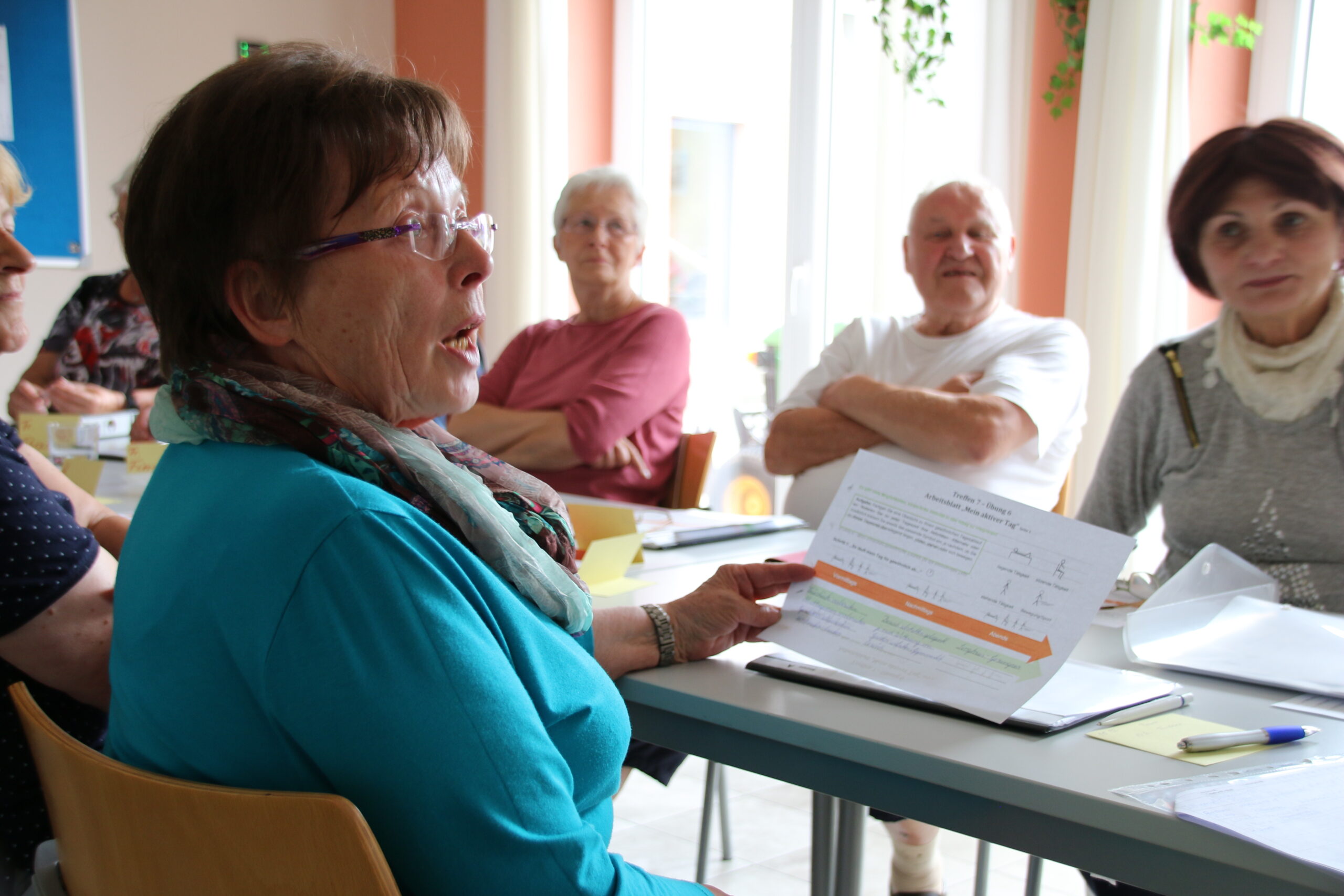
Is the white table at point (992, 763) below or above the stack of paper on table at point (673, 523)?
above

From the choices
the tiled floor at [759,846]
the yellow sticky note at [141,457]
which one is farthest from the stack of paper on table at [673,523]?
the yellow sticky note at [141,457]

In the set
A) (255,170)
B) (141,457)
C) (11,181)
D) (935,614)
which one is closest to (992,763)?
(935,614)

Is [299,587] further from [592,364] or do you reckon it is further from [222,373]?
[592,364]

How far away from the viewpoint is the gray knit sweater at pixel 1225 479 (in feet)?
5.21

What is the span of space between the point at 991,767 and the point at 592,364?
2.04 meters

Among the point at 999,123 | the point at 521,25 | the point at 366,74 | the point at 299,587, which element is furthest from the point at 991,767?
the point at 521,25

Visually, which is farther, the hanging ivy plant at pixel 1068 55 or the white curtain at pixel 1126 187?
the hanging ivy plant at pixel 1068 55

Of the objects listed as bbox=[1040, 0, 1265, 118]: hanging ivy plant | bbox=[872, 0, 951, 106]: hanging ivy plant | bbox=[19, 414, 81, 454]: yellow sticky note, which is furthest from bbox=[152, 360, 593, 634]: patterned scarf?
bbox=[872, 0, 951, 106]: hanging ivy plant

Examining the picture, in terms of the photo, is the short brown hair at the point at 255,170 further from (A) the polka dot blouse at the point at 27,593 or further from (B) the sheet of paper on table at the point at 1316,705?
(B) the sheet of paper on table at the point at 1316,705

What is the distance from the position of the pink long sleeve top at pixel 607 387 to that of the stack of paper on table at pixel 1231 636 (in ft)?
4.99

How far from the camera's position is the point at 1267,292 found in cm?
166

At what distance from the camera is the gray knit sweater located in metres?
1.59

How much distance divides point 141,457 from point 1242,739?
2.18 meters

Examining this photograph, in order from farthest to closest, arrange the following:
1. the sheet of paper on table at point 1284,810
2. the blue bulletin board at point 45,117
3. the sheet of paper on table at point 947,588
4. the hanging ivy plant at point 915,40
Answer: the blue bulletin board at point 45,117, the hanging ivy plant at point 915,40, the sheet of paper on table at point 947,588, the sheet of paper on table at point 1284,810
